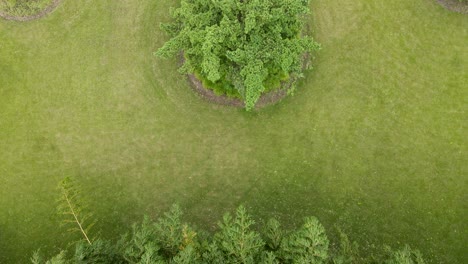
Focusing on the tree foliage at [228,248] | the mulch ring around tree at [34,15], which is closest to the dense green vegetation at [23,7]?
the mulch ring around tree at [34,15]

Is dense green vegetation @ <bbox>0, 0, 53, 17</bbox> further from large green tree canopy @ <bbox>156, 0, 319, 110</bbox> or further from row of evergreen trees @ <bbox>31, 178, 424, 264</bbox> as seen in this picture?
row of evergreen trees @ <bbox>31, 178, 424, 264</bbox>

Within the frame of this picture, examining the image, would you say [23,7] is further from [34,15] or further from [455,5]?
[455,5]

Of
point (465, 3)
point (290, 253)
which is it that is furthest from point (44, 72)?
point (465, 3)

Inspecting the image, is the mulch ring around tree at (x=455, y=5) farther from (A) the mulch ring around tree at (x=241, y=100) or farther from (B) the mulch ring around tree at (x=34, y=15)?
(B) the mulch ring around tree at (x=34, y=15)

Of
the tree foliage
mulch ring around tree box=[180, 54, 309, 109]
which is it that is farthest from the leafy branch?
mulch ring around tree box=[180, 54, 309, 109]

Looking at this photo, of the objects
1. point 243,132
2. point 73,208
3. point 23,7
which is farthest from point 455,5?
point 23,7
